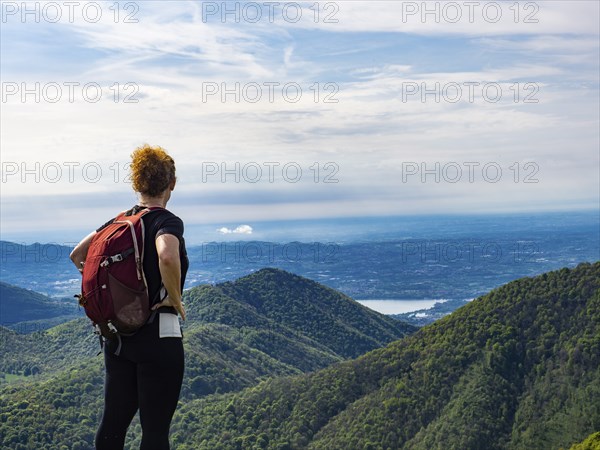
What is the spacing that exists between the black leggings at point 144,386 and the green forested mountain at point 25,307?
7006 inches

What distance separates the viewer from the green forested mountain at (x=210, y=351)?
61562mm

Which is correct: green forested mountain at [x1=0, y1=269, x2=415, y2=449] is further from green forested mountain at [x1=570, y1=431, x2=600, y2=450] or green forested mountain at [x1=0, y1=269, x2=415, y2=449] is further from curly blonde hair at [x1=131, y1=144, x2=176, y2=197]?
curly blonde hair at [x1=131, y1=144, x2=176, y2=197]

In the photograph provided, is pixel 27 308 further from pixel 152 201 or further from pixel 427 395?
pixel 152 201

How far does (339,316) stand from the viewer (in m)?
140

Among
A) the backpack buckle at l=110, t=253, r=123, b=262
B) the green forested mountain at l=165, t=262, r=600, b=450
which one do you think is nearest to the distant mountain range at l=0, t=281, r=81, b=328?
the green forested mountain at l=165, t=262, r=600, b=450

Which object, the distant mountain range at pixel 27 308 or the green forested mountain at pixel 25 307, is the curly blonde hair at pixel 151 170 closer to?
the distant mountain range at pixel 27 308

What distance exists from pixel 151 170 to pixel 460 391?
53404 mm

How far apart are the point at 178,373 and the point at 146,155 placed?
5.50 feet

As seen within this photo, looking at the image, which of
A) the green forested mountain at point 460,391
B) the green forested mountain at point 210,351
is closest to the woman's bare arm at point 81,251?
the green forested mountain at point 460,391

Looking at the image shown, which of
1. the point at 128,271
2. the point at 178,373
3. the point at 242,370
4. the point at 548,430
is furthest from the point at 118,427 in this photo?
the point at 242,370

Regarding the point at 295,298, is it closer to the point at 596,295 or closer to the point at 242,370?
the point at 242,370

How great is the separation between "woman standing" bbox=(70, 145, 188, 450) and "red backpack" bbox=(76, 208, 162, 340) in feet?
0.28

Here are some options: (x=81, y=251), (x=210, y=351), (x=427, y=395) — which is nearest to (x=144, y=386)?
(x=81, y=251)

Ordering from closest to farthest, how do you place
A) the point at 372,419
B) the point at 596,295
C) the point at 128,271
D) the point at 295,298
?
the point at 128,271 < the point at 372,419 < the point at 596,295 < the point at 295,298
